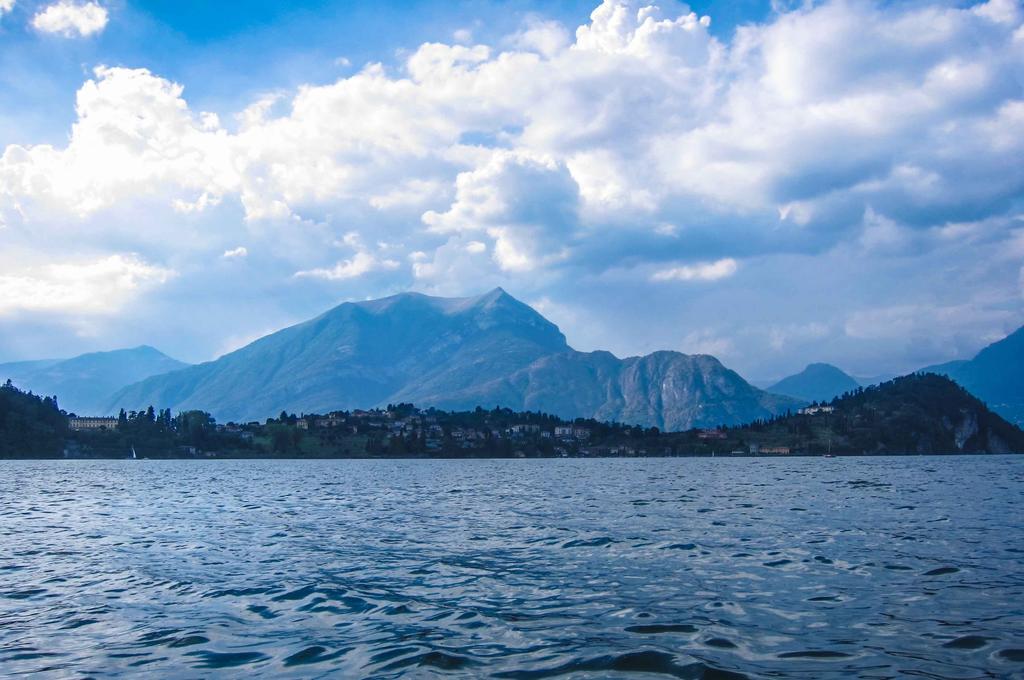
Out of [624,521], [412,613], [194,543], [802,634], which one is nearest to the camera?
[802,634]

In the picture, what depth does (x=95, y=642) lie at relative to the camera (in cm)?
2112

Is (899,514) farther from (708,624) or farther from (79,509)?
(79,509)

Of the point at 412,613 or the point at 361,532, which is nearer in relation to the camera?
the point at 412,613

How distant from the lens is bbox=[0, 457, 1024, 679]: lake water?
18.6m

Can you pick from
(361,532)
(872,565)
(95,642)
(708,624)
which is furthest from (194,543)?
(872,565)

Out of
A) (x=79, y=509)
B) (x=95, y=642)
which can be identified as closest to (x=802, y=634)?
(x=95, y=642)

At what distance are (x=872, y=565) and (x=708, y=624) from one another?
46.7 ft

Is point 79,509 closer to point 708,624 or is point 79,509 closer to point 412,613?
point 412,613

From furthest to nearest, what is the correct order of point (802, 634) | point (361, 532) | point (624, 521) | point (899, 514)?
point (899, 514), point (624, 521), point (361, 532), point (802, 634)

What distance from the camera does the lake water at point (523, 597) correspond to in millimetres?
18578

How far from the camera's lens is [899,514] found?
5628cm

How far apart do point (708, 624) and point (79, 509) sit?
67660 millimetres

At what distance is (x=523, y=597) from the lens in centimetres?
2623

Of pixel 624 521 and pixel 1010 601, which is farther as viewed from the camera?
pixel 624 521
